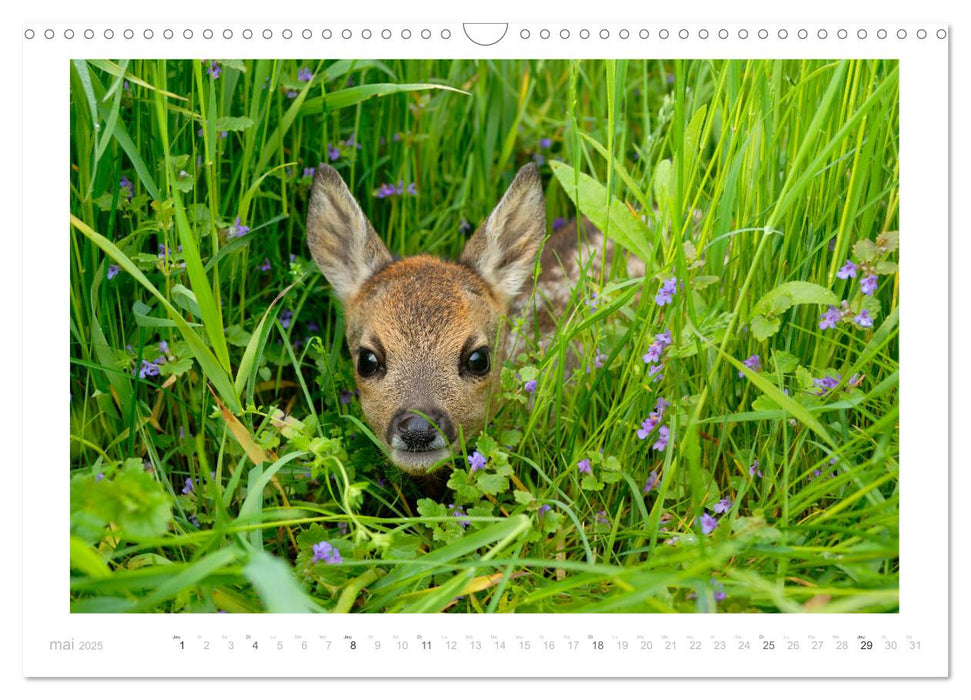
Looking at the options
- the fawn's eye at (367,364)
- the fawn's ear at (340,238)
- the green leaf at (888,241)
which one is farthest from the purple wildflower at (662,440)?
the fawn's ear at (340,238)

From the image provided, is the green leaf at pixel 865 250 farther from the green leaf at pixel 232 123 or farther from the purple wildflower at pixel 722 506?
the green leaf at pixel 232 123

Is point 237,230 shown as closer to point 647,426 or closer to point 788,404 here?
point 647,426

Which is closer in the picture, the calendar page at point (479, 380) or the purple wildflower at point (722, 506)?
the calendar page at point (479, 380)

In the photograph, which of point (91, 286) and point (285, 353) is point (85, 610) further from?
point (285, 353)

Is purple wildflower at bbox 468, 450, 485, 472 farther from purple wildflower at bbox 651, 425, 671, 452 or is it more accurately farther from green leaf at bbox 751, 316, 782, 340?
green leaf at bbox 751, 316, 782, 340

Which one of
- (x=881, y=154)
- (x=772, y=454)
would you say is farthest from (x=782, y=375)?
(x=881, y=154)

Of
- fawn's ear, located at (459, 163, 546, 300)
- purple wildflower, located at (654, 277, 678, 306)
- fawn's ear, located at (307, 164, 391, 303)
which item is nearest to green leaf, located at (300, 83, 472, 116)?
fawn's ear, located at (307, 164, 391, 303)

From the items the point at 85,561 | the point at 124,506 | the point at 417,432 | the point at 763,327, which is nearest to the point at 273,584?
the point at 124,506
